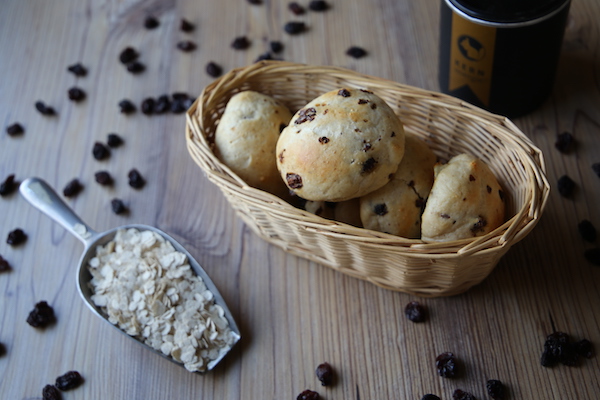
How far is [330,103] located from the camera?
0.91 m

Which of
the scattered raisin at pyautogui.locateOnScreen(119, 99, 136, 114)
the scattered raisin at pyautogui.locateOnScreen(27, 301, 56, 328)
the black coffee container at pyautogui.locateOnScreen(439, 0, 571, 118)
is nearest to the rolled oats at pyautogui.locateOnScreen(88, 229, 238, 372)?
the scattered raisin at pyautogui.locateOnScreen(27, 301, 56, 328)

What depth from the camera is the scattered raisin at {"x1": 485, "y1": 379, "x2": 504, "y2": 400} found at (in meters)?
0.91

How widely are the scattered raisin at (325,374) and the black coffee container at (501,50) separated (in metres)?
0.63

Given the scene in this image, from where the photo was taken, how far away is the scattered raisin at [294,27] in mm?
1455

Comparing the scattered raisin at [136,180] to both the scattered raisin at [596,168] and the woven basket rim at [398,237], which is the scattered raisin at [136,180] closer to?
the woven basket rim at [398,237]

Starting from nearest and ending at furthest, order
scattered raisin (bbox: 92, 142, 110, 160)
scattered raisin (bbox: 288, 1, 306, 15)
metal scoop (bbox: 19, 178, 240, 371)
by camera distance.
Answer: metal scoop (bbox: 19, 178, 240, 371), scattered raisin (bbox: 92, 142, 110, 160), scattered raisin (bbox: 288, 1, 306, 15)

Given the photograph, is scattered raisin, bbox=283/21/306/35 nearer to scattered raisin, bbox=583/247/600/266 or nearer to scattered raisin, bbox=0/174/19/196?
scattered raisin, bbox=0/174/19/196

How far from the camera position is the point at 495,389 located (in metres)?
0.91

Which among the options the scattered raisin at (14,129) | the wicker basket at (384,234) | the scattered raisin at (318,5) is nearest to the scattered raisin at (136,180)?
the wicker basket at (384,234)

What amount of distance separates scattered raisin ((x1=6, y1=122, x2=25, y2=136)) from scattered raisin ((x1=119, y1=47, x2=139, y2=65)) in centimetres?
30

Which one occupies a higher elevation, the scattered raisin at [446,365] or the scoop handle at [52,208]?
the scoop handle at [52,208]

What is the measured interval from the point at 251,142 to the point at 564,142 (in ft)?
2.17

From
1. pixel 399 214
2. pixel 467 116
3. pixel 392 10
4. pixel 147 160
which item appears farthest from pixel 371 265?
pixel 392 10

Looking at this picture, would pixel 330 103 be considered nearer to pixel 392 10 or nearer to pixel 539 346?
pixel 539 346
